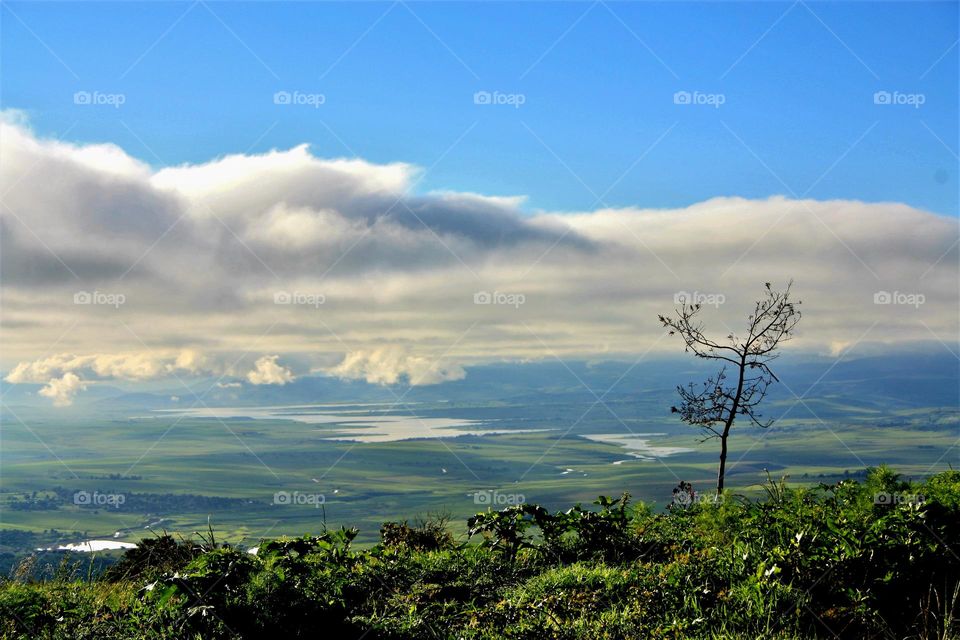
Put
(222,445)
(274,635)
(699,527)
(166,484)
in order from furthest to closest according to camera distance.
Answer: (222,445) → (166,484) → (699,527) → (274,635)

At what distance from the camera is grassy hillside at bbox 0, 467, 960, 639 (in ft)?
22.3

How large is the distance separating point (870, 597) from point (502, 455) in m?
97.7

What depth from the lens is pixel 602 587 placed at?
7.84 m

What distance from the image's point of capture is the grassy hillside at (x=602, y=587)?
6.79 meters

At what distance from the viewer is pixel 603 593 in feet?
25.1

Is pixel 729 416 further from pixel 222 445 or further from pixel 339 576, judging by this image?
pixel 222 445

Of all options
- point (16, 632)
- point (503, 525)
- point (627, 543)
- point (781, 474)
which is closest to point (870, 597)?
point (781, 474)

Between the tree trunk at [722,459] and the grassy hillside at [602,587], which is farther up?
the tree trunk at [722,459]

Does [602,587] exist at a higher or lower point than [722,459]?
lower

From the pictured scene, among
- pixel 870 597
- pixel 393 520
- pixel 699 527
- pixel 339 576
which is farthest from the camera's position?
pixel 393 520

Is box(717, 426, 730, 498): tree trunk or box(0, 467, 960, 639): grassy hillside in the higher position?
box(717, 426, 730, 498): tree trunk

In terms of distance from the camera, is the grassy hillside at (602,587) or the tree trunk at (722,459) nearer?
the grassy hillside at (602,587)

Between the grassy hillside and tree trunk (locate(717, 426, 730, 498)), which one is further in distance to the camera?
tree trunk (locate(717, 426, 730, 498))

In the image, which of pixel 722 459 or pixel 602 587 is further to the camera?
pixel 722 459
